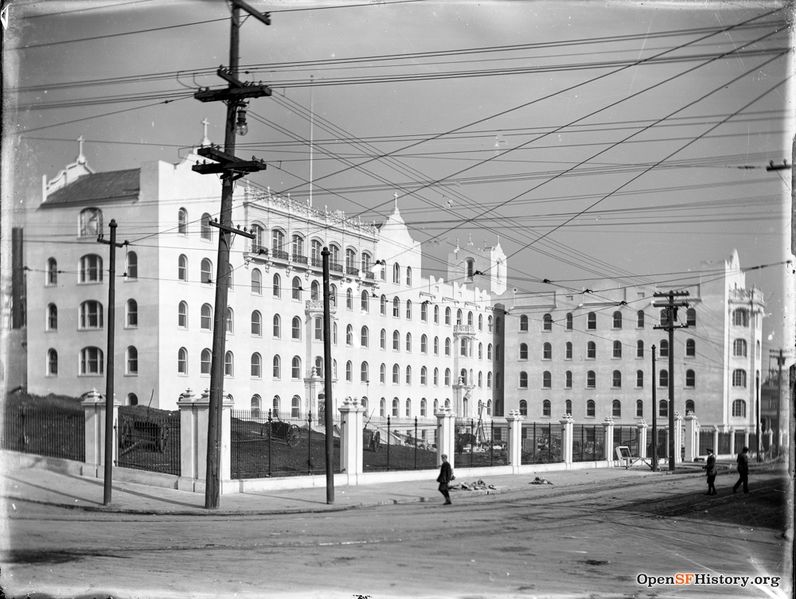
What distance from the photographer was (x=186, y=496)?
24.3m

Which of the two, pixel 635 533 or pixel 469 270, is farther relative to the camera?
pixel 469 270

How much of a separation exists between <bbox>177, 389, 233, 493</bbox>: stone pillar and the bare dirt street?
4.95 meters

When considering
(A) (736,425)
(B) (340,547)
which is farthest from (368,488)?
(A) (736,425)

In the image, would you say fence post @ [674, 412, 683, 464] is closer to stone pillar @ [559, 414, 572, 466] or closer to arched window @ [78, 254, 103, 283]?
stone pillar @ [559, 414, 572, 466]

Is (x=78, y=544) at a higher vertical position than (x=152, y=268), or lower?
lower

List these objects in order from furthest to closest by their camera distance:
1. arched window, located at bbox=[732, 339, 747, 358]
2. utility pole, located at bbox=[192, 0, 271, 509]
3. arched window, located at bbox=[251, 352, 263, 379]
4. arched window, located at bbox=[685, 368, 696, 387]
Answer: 1. arched window, located at bbox=[685, 368, 696, 387]
2. arched window, located at bbox=[732, 339, 747, 358]
3. arched window, located at bbox=[251, 352, 263, 379]
4. utility pole, located at bbox=[192, 0, 271, 509]

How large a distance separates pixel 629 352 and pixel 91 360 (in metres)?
49.3

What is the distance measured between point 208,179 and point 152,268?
6.32 meters

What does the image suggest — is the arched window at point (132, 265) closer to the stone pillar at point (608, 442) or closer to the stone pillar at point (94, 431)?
the stone pillar at point (94, 431)

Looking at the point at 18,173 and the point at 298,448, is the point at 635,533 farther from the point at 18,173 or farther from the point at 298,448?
the point at 298,448

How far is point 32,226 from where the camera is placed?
45.7m

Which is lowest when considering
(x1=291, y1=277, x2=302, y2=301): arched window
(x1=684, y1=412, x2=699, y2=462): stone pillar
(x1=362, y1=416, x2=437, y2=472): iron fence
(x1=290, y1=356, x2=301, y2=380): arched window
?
(x1=684, y1=412, x2=699, y2=462): stone pillar

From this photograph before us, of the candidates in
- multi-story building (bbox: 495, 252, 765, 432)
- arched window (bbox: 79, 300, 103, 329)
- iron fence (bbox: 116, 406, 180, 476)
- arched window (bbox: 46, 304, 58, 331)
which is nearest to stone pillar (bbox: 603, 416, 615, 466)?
multi-story building (bbox: 495, 252, 765, 432)

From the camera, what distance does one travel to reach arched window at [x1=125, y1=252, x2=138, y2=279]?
4749 cm
